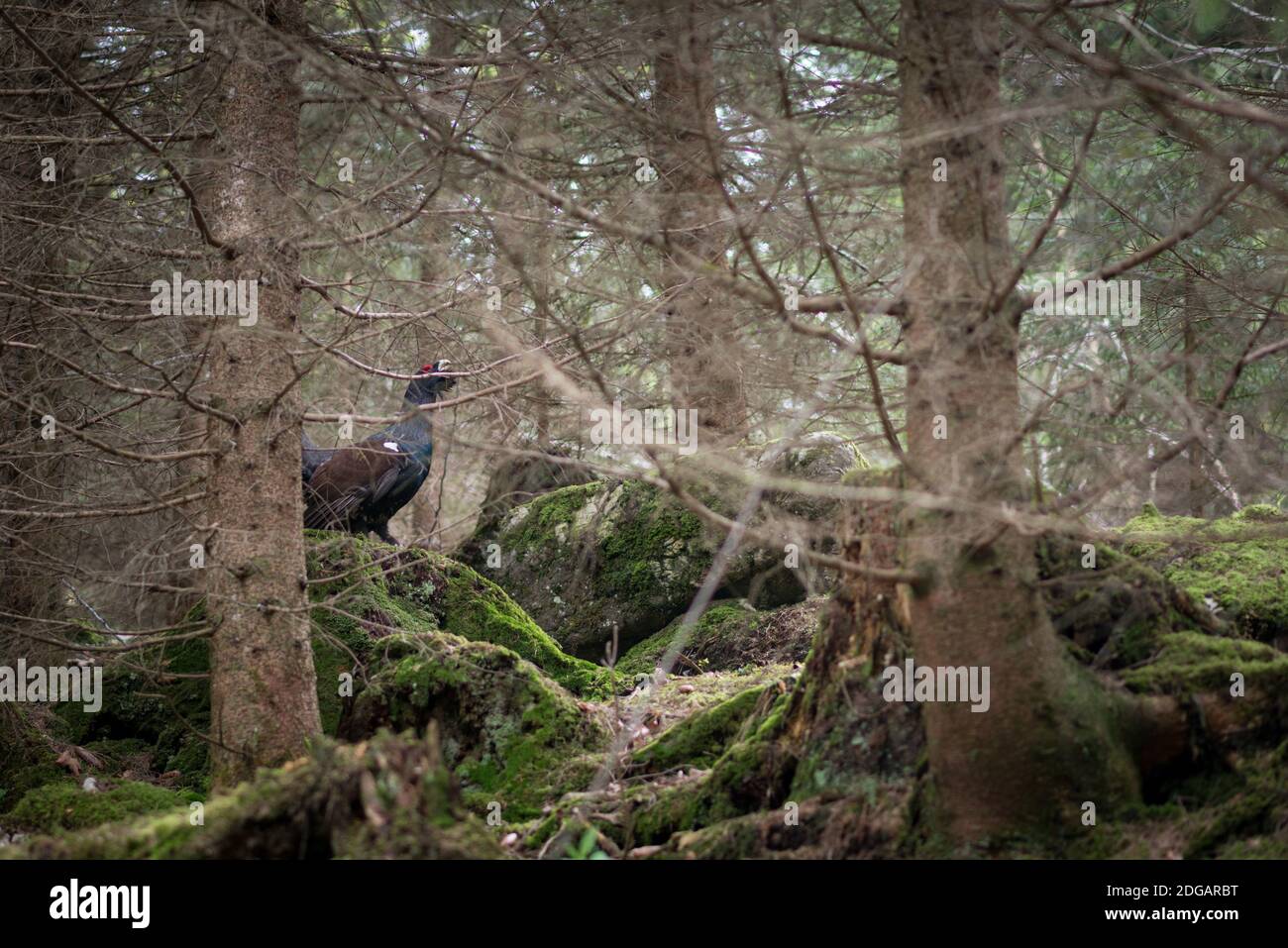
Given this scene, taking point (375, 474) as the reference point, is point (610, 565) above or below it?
below

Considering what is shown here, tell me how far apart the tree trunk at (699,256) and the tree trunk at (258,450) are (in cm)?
209

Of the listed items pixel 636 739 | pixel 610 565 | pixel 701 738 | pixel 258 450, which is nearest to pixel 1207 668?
pixel 701 738

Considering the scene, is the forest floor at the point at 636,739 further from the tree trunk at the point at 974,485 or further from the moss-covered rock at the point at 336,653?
the tree trunk at the point at 974,485

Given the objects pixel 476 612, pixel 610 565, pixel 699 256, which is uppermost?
pixel 699 256

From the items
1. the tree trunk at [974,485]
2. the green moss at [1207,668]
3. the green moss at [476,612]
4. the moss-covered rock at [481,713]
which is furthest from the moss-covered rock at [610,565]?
the tree trunk at [974,485]

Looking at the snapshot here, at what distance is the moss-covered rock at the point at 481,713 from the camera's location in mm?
5633

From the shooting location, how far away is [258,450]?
583cm

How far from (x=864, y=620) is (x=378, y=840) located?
221 cm

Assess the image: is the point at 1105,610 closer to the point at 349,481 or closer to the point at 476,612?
the point at 476,612

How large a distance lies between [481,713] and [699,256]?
272 cm

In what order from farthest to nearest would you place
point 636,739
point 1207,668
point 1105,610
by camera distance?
1. point 636,739
2. point 1105,610
3. point 1207,668

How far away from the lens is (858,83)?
195 inches

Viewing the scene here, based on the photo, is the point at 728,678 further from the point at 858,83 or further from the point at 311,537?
the point at 858,83

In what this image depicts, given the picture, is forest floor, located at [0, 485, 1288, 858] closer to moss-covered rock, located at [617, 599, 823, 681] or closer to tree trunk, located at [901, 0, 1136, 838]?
moss-covered rock, located at [617, 599, 823, 681]
